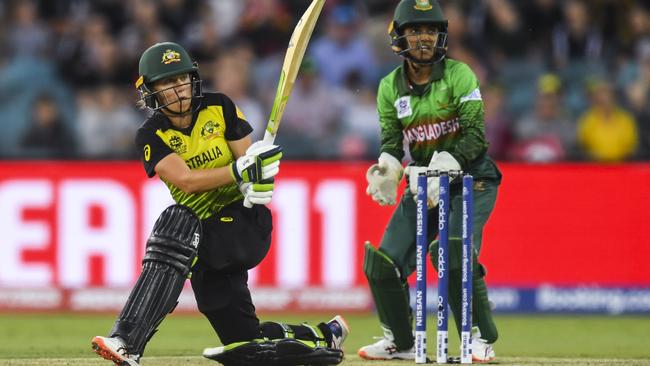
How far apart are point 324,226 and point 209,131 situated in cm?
492

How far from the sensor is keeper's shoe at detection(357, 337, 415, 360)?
7.82 m

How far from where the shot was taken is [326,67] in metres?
13.4

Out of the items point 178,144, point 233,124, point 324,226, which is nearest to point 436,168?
point 233,124

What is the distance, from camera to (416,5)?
7.49 m

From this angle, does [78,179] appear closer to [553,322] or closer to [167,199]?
[167,199]

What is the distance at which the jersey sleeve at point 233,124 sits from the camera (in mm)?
6879

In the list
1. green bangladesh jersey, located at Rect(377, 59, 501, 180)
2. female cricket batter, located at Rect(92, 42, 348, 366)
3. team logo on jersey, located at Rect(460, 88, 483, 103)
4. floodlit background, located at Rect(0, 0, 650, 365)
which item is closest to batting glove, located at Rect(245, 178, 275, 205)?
female cricket batter, located at Rect(92, 42, 348, 366)

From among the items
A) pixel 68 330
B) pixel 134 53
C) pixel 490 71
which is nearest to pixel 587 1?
pixel 490 71

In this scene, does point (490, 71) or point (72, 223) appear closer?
point (72, 223)

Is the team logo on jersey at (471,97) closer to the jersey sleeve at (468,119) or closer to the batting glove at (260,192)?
the jersey sleeve at (468,119)

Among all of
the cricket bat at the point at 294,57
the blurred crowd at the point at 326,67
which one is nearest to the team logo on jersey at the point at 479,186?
the cricket bat at the point at 294,57

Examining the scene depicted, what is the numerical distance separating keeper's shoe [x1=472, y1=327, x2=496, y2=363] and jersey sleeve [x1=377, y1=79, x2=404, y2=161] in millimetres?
1149

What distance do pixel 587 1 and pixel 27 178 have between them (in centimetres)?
601

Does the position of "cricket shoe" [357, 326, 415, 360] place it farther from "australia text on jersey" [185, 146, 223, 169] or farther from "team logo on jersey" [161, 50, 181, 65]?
"team logo on jersey" [161, 50, 181, 65]
